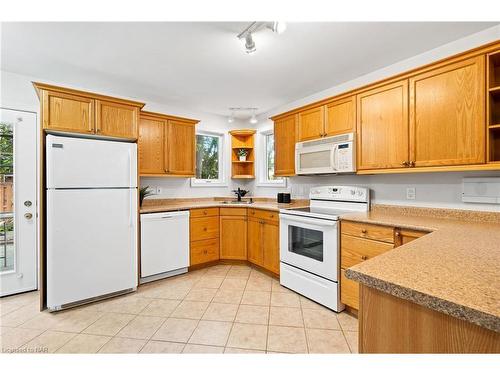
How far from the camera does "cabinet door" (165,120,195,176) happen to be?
10.9 feet

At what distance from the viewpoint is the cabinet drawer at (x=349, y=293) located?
2.06m

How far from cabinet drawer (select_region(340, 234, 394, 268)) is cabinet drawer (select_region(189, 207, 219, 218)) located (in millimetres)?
1784

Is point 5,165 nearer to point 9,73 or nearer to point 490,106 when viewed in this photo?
point 9,73

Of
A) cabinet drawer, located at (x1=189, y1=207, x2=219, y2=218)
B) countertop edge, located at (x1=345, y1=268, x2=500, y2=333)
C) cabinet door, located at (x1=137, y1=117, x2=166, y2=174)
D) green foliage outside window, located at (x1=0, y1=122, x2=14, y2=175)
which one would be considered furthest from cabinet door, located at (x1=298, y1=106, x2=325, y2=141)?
green foliage outside window, located at (x1=0, y1=122, x2=14, y2=175)

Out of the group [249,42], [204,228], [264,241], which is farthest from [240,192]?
[249,42]

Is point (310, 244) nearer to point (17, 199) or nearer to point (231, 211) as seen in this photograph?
point (231, 211)

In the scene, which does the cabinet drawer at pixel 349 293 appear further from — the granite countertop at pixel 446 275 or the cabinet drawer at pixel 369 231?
the granite countertop at pixel 446 275

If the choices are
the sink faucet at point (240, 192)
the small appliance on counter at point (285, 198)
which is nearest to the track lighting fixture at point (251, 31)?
the small appliance on counter at point (285, 198)

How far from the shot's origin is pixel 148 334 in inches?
74.1

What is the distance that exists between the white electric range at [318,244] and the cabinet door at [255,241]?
1.46ft

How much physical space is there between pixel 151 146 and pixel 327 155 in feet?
7.25

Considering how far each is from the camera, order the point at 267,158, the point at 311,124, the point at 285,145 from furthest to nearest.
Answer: the point at 267,158
the point at 285,145
the point at 311,124

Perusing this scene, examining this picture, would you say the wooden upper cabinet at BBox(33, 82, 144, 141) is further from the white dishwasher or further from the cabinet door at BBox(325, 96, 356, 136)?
the cabinet door at BBox(325, 96, 356, 136)

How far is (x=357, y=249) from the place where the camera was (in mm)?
2053
